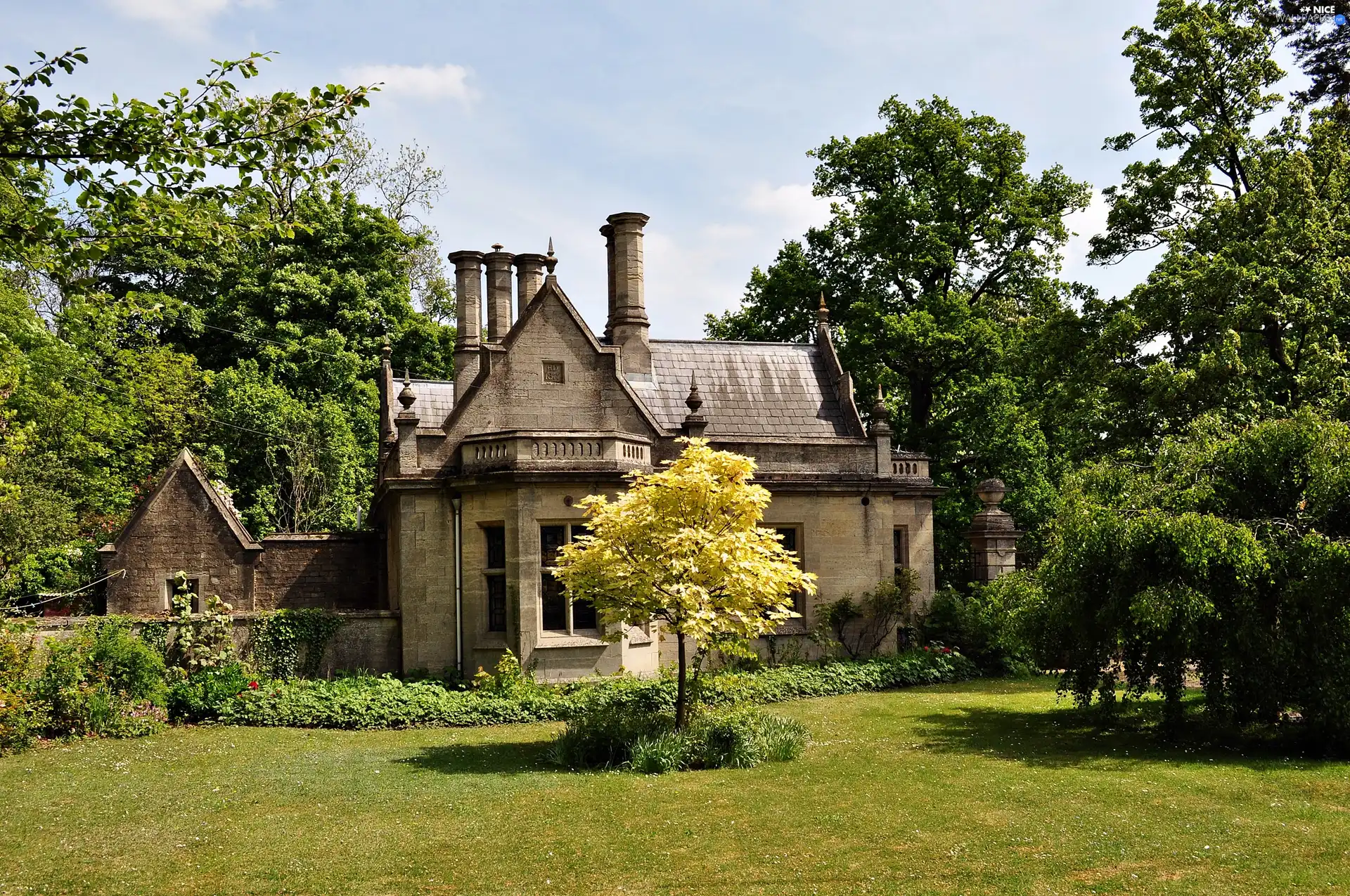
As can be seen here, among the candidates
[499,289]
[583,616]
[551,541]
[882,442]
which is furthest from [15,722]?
[882,442]

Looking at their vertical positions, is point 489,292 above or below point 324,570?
above

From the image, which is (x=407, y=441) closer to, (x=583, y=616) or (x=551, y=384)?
(x=551, y=384)

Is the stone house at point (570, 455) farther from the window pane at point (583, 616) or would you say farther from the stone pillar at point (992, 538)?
the stone pillar at point (992, 538)

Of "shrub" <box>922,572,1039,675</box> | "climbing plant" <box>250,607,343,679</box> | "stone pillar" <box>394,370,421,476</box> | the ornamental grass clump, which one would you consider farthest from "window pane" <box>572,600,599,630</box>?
"shrub" <box>922,572,1039,675</box>

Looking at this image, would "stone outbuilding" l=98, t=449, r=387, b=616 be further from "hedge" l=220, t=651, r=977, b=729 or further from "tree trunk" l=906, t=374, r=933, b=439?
"tree trunk" l=906, t=374, r=933, b=439

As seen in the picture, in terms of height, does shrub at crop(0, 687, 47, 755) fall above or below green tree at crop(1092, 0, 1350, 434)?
below

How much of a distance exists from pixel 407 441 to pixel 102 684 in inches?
275

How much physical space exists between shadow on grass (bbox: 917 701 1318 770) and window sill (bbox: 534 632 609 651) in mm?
5893

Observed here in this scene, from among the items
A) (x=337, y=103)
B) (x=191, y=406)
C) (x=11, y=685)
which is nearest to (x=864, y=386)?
(x=191, y=406)

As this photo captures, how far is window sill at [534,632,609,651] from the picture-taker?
2091 centimetres

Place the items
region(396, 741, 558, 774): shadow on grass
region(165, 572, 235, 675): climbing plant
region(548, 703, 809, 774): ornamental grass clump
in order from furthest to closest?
region(165, 572, 235, 675): climbing plant < region(548, 703, 809, 774): ornamental grass clump < region(396, 741, 558, 774): shadow on grass

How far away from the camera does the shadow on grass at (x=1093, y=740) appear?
15.1m

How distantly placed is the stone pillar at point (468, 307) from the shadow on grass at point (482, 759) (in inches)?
440

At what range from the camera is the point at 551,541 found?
21.4 m
